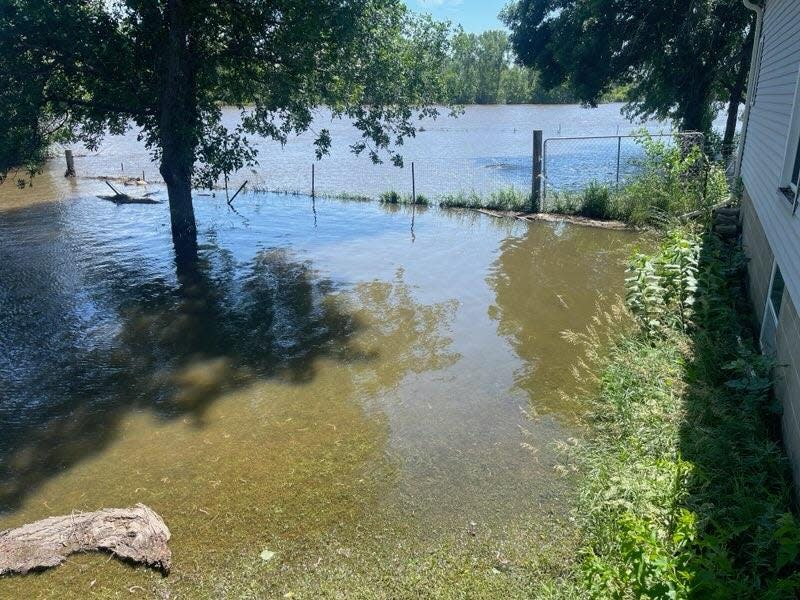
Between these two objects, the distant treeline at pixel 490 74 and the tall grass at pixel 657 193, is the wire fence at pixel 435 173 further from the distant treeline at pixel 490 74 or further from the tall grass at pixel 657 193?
the distant treeline at pixel 490 74

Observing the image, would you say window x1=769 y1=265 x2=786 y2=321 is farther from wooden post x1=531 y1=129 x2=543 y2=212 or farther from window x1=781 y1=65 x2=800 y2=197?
wooden post x1=531 y1=129 x2=543 y2=212

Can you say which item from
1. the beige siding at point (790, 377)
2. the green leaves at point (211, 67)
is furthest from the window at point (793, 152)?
the green leaves at point (211, 67)

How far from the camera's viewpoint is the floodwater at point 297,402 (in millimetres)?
4586

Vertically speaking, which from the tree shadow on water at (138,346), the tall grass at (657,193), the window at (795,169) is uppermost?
the window at (795,169)

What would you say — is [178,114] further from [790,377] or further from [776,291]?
[790,377]

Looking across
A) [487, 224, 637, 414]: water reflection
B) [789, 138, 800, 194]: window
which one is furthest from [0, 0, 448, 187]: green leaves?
[789, 138, 800, 194]: window

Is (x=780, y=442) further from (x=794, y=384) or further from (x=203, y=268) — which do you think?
(x=203, y=268)

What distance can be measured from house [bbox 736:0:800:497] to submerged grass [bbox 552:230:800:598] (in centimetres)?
24

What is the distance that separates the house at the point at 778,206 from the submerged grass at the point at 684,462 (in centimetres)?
24

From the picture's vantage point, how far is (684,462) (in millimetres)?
4234

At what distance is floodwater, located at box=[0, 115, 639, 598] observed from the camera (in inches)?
181

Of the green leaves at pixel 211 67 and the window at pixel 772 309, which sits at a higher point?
the green leaves at pixel 211 67

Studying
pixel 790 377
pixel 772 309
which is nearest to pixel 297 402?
pixel 790 377

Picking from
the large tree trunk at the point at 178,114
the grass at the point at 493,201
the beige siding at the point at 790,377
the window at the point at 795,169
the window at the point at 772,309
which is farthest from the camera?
the grass at the point at 493,201
